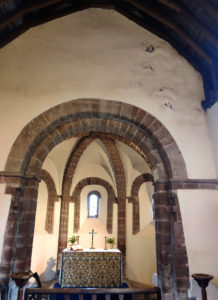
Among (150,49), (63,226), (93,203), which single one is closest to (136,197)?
(93,203)

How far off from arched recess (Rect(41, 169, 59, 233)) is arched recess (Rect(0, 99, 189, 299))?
13.3 ft

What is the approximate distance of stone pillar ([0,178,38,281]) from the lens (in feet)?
12.6

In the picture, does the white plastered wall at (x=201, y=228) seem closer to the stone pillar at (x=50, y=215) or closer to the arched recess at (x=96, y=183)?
the arched recess at (x=96, y=183)

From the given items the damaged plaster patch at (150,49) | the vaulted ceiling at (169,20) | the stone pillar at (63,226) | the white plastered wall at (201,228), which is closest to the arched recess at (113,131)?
the white plastered wall at (201,228)

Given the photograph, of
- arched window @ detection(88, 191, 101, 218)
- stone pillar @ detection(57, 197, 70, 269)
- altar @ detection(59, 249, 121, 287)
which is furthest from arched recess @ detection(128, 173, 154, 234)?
stone pillar @ detection(57, 197, 70, 269)

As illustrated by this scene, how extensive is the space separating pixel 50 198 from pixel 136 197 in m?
3.39

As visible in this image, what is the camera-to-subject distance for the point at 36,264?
7.64 metres

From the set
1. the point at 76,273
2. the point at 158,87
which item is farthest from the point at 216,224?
the point at 76,273

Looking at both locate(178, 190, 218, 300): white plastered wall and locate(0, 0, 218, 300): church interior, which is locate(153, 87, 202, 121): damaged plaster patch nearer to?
locate(0, 0, 218, 300): church interior

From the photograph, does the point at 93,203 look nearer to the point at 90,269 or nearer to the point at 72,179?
the point at 72,179

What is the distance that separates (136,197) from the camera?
9.16m

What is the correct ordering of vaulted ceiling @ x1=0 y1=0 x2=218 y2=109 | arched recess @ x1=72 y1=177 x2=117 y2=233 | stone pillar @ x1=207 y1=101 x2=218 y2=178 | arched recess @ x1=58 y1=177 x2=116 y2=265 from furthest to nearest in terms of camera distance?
arched recess @ x1=72 y1=177 x2=117 y2=233
arched recess @ x1=58 y1=177 x2=116 y2=265
stone pillar @ x1=207 y1=101 x2=218 y2=178
vaulted ceiling @ x1=0 y1=0 x2=218 y2=109

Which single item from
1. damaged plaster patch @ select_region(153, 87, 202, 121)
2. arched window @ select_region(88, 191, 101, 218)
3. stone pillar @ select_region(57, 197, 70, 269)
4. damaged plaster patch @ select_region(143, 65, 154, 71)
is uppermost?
damaged plaster patch @ select_region(143, 65, 154, 71)

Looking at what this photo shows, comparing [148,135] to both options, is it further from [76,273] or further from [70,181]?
[70,181]
